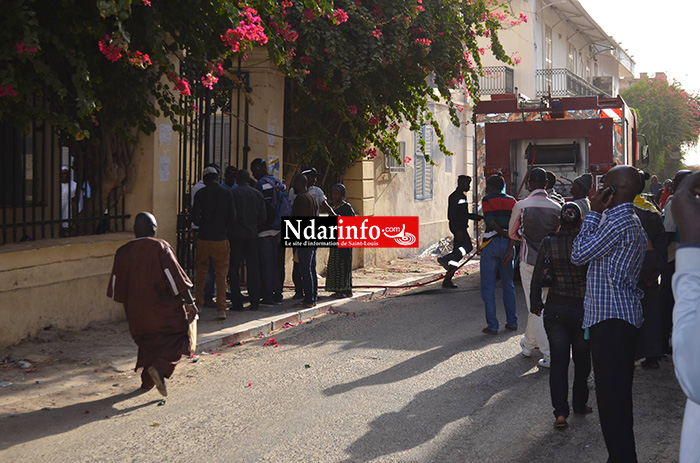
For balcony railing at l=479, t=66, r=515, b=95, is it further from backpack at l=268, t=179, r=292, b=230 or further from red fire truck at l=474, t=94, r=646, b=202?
backpack at l=268, t=179, r=292, b=230

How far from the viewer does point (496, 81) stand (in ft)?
90.6

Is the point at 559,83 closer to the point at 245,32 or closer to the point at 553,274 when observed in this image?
the point at 245,32

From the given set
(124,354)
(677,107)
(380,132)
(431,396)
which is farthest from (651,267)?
(677,107)

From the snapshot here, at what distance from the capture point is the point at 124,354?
8.39 meters

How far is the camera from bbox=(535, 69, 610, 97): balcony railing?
94.8 feet

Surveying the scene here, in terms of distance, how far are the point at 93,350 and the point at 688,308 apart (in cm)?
721

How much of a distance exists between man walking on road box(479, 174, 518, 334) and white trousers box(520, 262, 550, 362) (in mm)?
1071

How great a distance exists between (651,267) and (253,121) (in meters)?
7.71

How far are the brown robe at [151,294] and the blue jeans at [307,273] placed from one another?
4.38m

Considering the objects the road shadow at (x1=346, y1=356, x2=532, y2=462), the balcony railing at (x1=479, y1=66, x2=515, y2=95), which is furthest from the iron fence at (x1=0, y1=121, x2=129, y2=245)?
the balcony railing at (x1=479, y1=66, x2=515, y2=95)

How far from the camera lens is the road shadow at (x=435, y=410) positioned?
5.53 m

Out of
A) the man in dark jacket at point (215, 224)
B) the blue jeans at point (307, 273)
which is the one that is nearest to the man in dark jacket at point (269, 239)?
the blue jeans at point (307, 273)

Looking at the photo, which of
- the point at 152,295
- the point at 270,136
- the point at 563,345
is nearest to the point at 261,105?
the point at 270,136

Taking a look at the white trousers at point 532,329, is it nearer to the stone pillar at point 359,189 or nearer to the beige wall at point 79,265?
the beige wall at point 79,265
